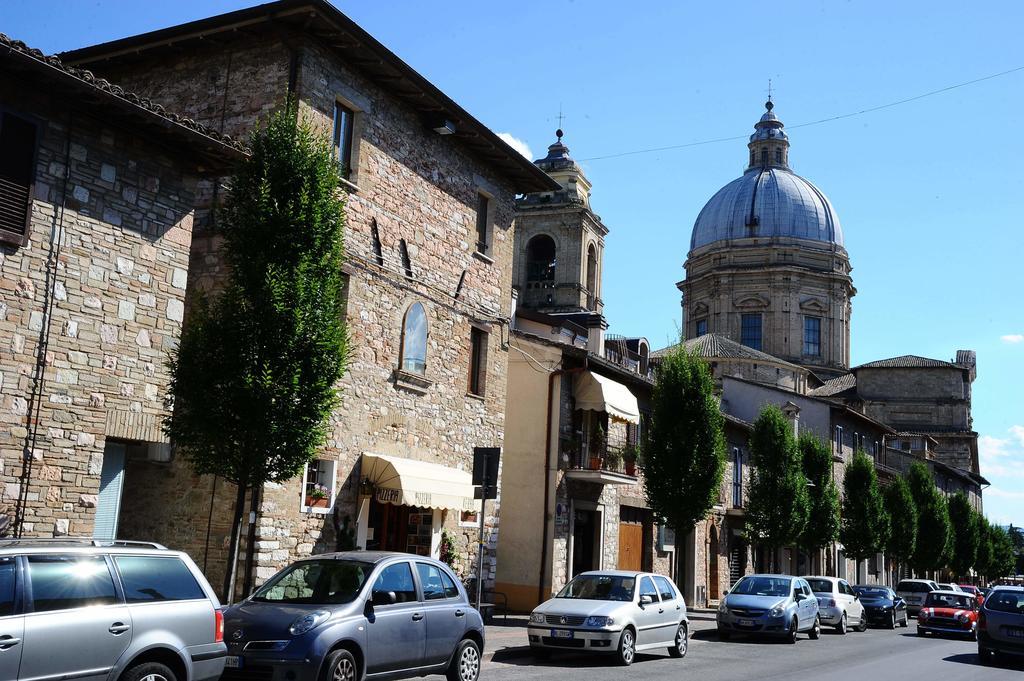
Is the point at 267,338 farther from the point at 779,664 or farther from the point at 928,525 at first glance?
the point at 928,525

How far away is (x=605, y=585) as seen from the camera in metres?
16.4

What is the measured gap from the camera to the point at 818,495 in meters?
37.8

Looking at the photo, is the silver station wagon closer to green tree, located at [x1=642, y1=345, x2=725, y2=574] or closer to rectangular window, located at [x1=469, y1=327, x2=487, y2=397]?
rectangular window, located at [x1=469, y1=327, x2=487, y2=397]

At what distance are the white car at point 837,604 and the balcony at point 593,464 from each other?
18.4 feet

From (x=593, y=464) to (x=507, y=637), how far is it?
8.40 meters

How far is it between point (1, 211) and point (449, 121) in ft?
32.8

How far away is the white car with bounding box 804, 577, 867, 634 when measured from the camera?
2572 centimetres

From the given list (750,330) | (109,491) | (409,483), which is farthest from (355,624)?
(750,330)

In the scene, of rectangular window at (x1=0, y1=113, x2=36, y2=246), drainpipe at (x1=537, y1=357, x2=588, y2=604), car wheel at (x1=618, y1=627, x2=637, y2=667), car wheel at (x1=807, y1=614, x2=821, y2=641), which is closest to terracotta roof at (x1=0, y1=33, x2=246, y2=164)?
rectangular window at (x1=0, y1=113, x2=36, y2=246)

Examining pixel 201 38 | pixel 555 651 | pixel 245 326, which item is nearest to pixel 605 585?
pixel 555 651

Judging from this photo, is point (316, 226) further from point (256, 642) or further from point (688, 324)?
point (688, 324)

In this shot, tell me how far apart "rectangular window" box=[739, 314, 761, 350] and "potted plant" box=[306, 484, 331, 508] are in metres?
62.3

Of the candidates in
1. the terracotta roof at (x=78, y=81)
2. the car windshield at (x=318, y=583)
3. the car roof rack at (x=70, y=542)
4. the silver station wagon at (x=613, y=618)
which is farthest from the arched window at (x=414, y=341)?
the car roof rack at (x=70, y=542)

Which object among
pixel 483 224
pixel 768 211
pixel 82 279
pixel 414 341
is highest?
pixel 768 211
